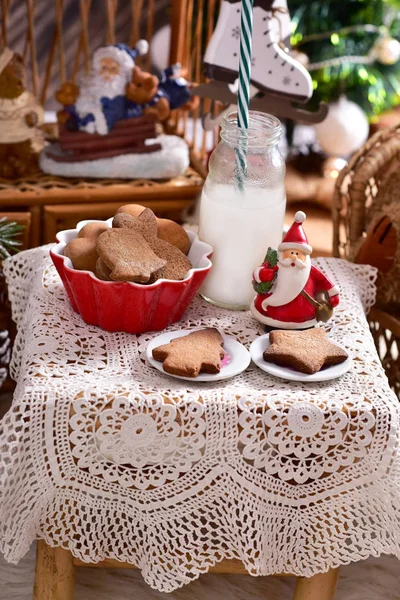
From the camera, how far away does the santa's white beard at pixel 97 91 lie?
1.64 meters

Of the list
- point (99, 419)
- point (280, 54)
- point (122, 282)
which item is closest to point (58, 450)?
point (99, 419)

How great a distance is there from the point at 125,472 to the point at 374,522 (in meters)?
0.29

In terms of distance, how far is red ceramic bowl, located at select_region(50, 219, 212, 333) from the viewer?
1021mm

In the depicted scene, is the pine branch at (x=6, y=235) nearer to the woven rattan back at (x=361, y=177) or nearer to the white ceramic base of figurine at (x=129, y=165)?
the white ceramic base of figurine at (x=129, y=165)

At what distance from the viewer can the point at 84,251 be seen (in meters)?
1.07

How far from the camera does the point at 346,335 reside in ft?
3.56

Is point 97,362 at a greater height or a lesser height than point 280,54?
lesser

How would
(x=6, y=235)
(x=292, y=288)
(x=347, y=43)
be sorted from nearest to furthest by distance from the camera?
(x=292, y=288) → (x=6, y=235) → (x=347, y=43)

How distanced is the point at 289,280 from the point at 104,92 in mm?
761

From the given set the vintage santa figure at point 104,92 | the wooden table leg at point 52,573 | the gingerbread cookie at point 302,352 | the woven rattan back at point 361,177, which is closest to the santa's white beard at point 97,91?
the vintage santa figure at point 104,92

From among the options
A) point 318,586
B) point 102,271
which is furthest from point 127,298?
point 318,586

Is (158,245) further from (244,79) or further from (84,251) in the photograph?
(244,79)

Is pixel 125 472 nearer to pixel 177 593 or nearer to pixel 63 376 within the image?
pixel 63 376

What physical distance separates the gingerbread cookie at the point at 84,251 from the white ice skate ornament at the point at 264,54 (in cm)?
52
